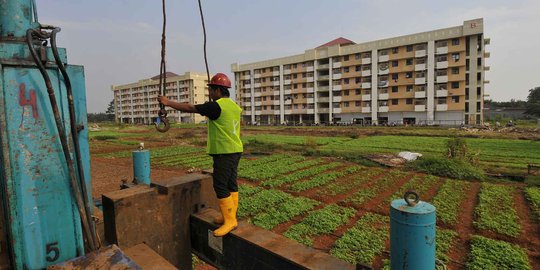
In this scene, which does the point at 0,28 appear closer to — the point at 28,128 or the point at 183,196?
the point at 28,128

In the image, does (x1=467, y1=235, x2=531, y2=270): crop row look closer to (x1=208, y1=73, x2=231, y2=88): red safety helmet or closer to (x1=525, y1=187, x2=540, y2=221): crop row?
(x1=525, y1=187, x2=540, y2=221): crop row

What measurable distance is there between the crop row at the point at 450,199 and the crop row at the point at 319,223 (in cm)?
224

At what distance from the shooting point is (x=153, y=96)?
309 ft

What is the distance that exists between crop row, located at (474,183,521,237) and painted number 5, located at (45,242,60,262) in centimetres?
771

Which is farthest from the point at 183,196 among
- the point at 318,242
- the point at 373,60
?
the point at 373,60

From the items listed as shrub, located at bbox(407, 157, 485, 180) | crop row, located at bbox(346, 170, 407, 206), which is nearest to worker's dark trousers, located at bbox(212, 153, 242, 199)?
crop row, located at bbox(346, 170, 407, 206)

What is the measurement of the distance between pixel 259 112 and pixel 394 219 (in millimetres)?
70679

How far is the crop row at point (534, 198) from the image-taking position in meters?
7.57

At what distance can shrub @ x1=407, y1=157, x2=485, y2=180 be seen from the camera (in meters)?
11.4

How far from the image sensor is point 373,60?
2138 inches

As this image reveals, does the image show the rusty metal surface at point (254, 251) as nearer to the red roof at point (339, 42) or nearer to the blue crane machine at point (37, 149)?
the blue crane machine at point (37, 149)

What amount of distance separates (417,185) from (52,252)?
35.1 ft

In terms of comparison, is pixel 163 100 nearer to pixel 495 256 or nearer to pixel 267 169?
pixel 495 256

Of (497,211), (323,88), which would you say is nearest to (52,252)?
(497,211)
